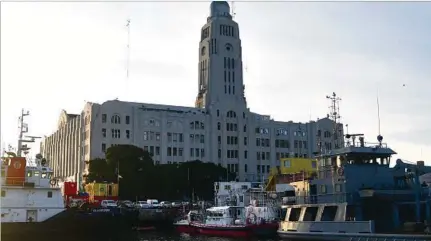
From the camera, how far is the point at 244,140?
124 metres

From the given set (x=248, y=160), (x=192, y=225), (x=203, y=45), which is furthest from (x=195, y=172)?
(x=203, y=45)

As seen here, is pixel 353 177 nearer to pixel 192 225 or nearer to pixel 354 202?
pixel 354 202

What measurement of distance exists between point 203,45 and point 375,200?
314 feet

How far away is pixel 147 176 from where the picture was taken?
8894 cm

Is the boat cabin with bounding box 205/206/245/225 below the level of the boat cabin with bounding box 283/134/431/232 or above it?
below

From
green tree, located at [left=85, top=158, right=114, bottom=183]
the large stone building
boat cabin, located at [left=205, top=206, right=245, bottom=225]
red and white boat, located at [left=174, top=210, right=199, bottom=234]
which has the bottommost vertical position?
red and white boat, located at [left=174, top=210, right=199, bottom=234]

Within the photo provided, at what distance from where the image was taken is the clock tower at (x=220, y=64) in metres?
124

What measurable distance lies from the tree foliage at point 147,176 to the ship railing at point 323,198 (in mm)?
44120

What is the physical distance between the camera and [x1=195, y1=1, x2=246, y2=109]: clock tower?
407ft

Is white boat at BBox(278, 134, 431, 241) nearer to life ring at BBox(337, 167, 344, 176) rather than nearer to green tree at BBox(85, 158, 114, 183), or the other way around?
life ring at BBox(337, 167, 344, 176)

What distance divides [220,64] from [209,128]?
59.6 ft

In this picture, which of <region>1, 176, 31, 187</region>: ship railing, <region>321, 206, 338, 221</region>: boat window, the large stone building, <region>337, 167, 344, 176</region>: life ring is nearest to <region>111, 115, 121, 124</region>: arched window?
the large stone building

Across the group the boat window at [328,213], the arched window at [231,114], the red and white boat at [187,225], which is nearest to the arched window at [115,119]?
the arched window at [231,114]

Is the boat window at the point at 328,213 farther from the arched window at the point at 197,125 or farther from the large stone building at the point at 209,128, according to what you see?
the arched window at the point at 197,125
